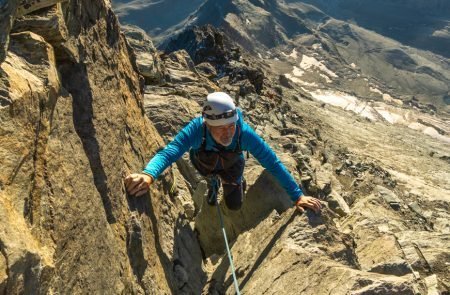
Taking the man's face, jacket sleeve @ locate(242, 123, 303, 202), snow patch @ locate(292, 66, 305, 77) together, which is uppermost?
the man's face

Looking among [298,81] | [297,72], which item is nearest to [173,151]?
[298,81]

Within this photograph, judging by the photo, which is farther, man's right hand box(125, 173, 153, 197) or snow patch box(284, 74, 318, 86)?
snow patch box(284, 74, 318, 86)

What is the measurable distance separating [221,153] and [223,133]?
636 millimetres

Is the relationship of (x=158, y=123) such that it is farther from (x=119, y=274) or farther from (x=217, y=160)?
(x=119, y=274)

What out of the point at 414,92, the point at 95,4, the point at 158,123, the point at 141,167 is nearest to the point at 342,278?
the point at 141,167

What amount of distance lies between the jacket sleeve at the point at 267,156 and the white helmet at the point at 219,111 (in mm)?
522

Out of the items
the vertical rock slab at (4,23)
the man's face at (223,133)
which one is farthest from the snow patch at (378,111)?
the vertical rock slab at (4,23)

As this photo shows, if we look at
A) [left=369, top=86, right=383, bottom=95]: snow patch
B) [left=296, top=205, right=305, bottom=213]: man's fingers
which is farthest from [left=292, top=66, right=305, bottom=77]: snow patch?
[left=296, top=205, right=305, bottom=213]: man's fingers

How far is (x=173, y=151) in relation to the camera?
22.8 feet

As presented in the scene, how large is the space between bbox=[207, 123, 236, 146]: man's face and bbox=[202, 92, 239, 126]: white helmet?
0.37 ft

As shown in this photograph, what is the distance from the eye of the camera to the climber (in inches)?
268

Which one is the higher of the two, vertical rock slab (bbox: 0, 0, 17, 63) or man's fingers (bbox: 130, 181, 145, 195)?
vertical rock slab (bbox: 0, 0, 17, 63)

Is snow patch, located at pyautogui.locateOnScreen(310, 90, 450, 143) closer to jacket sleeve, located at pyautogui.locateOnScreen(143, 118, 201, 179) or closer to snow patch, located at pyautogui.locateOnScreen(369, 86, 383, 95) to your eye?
snow patch, located at pyautogui.locateOnScreen(369, 86, 383, 95)

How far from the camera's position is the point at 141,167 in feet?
24.1
